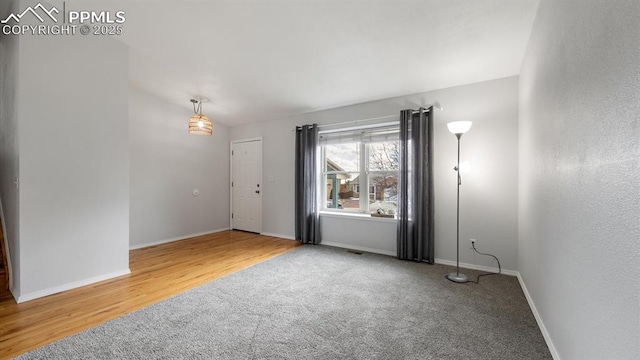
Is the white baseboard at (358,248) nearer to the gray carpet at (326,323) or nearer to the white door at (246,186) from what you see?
the gray carpet at (326,323)

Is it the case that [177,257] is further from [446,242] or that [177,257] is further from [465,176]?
[465,176]

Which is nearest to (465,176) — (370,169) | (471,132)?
(471,132)

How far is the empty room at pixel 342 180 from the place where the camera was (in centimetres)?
128

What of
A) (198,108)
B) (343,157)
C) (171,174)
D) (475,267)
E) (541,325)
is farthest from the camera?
(198,108)

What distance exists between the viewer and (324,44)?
2.75 m

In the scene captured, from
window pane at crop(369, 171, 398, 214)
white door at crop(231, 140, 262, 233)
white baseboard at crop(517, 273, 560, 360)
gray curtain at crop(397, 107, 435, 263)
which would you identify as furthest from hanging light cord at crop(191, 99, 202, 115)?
white baseboard at crop(517, 273, 560, 360)

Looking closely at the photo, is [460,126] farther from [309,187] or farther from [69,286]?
[69,286]

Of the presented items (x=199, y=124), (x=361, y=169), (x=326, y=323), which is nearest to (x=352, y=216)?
(x=361, y=169)

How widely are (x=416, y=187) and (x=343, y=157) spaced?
4.67ft

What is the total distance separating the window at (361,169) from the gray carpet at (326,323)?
1.47m

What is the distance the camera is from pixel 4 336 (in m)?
1.86

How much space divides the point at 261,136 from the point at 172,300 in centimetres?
358

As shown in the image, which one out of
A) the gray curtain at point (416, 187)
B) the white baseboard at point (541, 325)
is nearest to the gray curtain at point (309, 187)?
the gray curtain at point (416, 187)

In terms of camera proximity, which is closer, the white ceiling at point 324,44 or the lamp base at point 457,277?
the white ceiling at point 324,44
